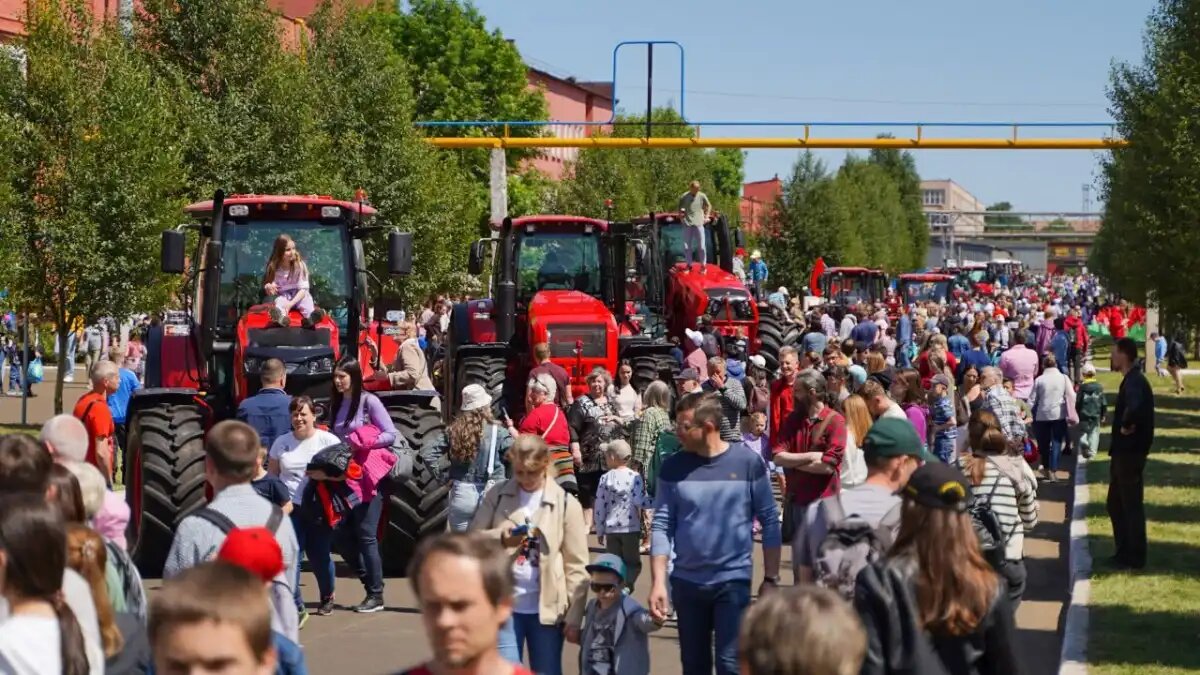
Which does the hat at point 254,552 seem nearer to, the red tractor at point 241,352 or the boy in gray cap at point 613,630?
the boy in gray cap at point 613,630

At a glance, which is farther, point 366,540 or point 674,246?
point 674,246

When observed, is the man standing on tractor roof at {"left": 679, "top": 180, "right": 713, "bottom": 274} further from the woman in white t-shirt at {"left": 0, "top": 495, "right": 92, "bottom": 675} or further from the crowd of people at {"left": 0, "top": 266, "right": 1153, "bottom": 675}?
the woman in white t-shirt at {"left": 0, "top": 495, "right": 92, "bottom": 675}

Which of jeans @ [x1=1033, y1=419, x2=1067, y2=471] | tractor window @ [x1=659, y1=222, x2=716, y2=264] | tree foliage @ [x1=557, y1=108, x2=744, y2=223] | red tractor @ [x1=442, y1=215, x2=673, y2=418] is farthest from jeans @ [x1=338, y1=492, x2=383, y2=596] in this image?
tree foliage @ [x1=557, y1=108, x2=744, y2=223]

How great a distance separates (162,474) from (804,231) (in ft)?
252

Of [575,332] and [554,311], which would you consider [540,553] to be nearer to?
[575,332]

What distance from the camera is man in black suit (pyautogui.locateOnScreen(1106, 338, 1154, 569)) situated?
1593 centimetres

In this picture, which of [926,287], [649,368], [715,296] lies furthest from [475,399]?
[926,287]

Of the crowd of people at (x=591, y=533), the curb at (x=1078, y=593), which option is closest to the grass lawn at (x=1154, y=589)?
the curb at (x=1078, y=593)

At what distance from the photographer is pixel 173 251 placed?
1573 centimetres

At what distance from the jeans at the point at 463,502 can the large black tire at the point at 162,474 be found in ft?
8.77

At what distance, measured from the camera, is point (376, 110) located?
139 feet

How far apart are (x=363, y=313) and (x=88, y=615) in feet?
37.2

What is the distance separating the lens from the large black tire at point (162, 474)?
14750 millimetres

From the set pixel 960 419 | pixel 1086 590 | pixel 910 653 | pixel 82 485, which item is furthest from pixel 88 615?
pixel 960 419
